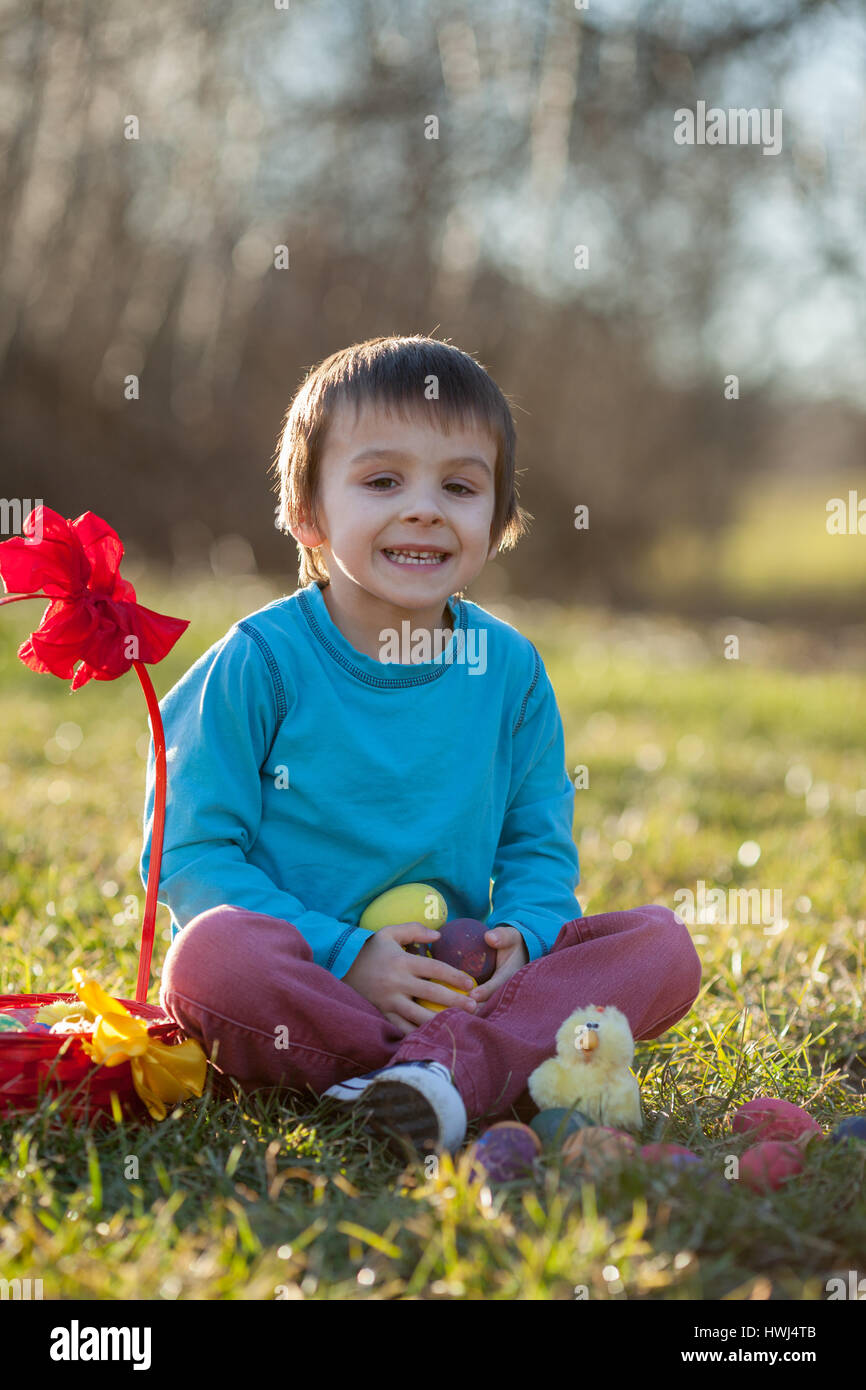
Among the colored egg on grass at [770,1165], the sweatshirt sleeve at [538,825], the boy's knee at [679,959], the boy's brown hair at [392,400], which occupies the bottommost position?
the colored egg on grass at [770,1165]

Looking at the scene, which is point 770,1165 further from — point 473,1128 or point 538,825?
point 538,825

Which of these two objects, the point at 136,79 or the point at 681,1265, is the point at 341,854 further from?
the point at 136,79

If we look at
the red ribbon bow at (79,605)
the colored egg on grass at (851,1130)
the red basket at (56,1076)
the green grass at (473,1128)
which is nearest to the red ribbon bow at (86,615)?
the red ribbon bow at (79,605)

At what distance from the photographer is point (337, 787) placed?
2.18 m

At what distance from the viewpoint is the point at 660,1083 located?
82.6 inches

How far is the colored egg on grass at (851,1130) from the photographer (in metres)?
1.80

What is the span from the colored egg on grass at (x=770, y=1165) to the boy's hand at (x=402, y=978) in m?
0.49

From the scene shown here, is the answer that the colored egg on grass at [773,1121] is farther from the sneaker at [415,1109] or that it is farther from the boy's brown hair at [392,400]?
the boy's brown hair at [392,400]

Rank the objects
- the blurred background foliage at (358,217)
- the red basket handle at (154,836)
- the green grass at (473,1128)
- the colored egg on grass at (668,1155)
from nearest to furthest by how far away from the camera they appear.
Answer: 1. the green grass at (473,1128)
2. the colored egg on grass at (668,1155)
3. the red basket handle at (154,836)
4. the blurred background foliage at (358,217)

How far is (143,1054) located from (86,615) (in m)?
0.68

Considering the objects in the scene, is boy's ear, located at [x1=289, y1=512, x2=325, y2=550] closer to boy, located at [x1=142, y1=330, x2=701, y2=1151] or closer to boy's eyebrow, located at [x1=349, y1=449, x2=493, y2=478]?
boy, located at [x1=142, y1=330, x2=701, y2=1151]

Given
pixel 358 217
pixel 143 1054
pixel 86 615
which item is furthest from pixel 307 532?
pixel 358 217

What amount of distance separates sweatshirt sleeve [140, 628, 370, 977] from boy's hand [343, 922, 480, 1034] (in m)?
0.03

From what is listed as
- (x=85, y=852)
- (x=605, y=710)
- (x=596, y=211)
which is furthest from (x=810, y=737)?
(x=85, y=852)
